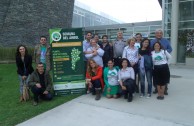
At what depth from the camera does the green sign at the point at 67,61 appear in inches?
278

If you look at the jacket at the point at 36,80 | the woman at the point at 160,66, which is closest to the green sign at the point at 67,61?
the jacket at the point at 36,80

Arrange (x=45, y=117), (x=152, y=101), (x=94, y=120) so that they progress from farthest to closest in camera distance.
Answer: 1. (x=152, y=101)
2. (x=45, y=117)
3. (x=94, y=120)

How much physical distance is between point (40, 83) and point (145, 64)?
2.94 metres

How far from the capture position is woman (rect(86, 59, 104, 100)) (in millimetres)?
6711

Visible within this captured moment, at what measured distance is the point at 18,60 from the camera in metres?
6.66

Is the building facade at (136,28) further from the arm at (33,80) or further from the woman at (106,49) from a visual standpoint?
the arm at (33,80)

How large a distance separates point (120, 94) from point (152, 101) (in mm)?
911

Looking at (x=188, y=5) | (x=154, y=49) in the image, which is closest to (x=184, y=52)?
(x=188, y=5)

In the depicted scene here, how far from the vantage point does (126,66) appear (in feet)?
21.1

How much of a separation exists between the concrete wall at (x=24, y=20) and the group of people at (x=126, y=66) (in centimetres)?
1495

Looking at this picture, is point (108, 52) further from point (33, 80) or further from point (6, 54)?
point (6, 54)

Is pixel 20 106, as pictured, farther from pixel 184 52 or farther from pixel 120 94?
pixel 184 52

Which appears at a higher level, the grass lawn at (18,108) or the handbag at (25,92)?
the handbag at (25,92)

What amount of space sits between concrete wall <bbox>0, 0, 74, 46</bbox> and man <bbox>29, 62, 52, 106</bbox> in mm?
14985
